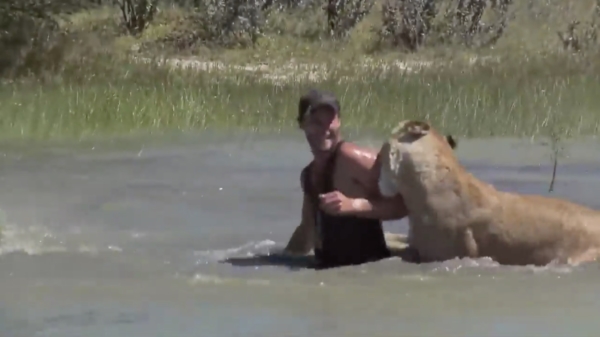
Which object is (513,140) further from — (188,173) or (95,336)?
(95,336)

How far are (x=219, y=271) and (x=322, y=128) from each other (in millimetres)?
910

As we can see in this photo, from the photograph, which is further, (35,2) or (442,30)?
(442,30)

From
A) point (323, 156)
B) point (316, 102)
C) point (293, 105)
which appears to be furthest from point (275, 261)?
point (293, 105)

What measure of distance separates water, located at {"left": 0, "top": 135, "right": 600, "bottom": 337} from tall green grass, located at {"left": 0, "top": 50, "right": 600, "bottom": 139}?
1.72m

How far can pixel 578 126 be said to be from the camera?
12.7 metres

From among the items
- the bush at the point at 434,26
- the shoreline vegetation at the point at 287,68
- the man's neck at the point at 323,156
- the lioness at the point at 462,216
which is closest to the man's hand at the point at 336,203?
the lioness at the point at 462,216

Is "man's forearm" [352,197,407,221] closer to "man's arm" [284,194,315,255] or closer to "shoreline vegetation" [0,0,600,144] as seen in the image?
"man's arm" [284,194,315,255]

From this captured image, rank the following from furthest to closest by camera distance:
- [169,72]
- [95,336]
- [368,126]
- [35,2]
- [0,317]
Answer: [35,2] → [169,72] → [368,126] → [0,317] → [95,336]

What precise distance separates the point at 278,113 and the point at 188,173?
3.33 metres

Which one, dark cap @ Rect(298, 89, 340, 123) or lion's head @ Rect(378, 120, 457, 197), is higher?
dark cap @ Rect(298, 89, 340, 123)

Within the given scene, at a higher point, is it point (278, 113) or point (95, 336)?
point (95, 336)

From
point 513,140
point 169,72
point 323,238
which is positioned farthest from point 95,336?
point 169,72

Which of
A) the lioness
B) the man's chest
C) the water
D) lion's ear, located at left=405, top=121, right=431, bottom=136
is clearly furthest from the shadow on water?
lion's ear, located at left=405, top=121, right=431, bottom=136

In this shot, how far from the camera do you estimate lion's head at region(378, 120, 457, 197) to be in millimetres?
6250
